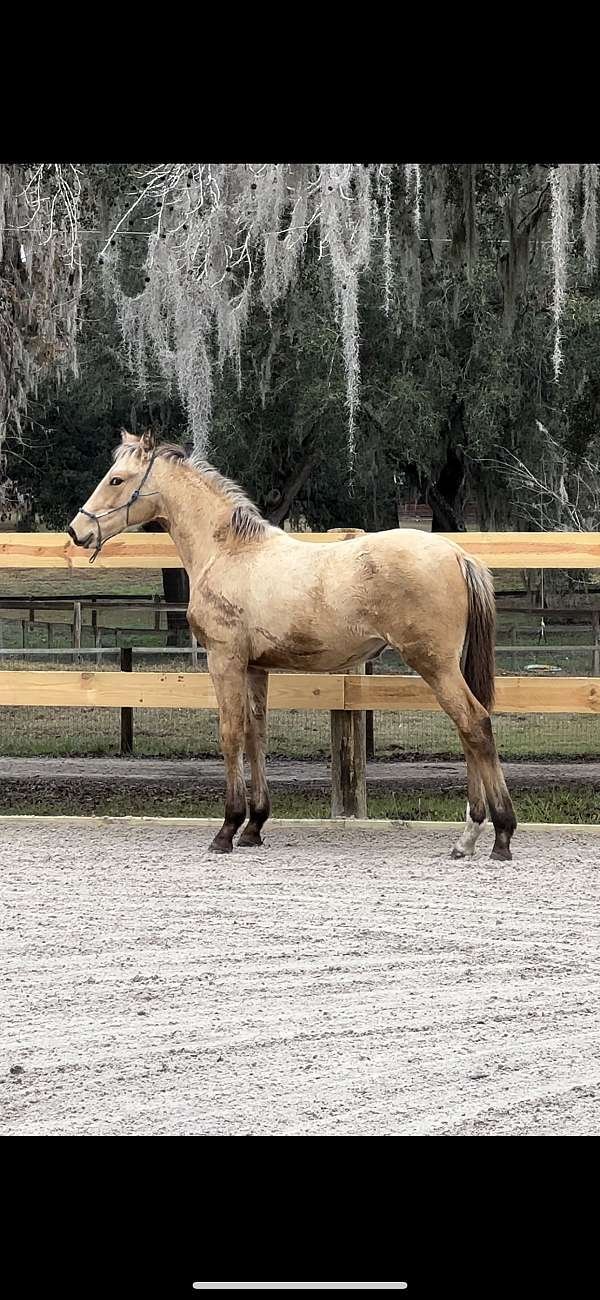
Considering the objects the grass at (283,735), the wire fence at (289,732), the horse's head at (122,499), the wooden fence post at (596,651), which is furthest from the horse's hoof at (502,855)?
the wooden fence post at (596,651)

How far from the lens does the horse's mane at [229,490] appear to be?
6.41 meters

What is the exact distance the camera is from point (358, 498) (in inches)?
717

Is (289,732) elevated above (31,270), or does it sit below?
below

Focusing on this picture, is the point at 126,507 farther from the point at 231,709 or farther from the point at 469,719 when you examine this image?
the point at 469,719

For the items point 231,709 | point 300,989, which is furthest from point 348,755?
point 300,989

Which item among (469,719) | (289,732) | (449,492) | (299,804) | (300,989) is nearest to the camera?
(300,989)

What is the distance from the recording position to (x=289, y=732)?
39.7ft

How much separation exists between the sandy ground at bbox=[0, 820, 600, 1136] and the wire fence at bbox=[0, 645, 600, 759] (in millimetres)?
4318

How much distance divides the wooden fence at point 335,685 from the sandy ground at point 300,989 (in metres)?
0.60

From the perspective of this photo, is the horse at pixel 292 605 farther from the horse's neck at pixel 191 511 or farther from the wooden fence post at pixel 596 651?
the wooden fence post at pixel 596 651

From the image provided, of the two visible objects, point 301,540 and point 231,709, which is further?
point 301,540

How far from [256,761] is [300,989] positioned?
234cm

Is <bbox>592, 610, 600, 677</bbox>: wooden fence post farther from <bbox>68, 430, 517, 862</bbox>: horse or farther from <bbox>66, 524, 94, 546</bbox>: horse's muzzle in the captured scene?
<bbox>66, 524, 94, 546</bbox>: horse's muzzle

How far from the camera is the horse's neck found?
650 centimetres
